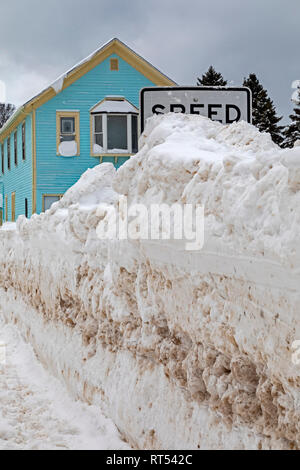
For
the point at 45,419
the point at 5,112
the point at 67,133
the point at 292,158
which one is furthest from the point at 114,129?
the point at 5,112

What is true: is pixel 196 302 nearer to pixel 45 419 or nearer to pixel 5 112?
pixel 45 419

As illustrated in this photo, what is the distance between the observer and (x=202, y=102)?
627 cm

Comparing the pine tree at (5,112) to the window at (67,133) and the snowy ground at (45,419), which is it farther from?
the snowy ground at (45,419)

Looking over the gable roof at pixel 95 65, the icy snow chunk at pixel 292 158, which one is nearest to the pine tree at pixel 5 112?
the gable roof at pixel 95 65

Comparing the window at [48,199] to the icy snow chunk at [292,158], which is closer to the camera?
the icy snow chunk at [292,158]

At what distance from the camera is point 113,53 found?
82.5ft

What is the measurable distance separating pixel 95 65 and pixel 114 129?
2.70 metres

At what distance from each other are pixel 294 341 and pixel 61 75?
22.9 metres

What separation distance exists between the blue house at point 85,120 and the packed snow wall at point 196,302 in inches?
713

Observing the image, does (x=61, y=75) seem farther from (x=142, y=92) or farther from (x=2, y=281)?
(x=142, y=92)

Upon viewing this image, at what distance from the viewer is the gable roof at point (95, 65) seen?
79.9 ft

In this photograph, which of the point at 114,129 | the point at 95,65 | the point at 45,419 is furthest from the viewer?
the point at 95,65

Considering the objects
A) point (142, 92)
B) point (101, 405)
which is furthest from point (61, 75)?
point (101, 405)

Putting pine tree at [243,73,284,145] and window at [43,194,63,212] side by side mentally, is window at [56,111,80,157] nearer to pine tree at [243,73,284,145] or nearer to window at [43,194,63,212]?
window at [43,194,63,212]
